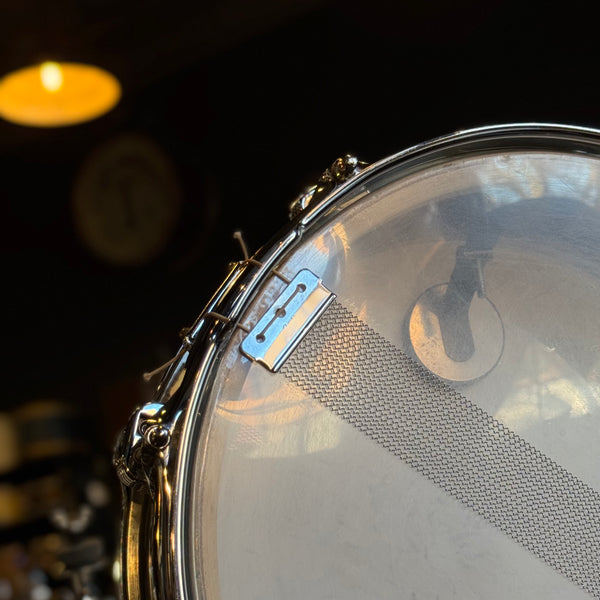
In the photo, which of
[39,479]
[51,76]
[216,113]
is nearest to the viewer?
[51,76]

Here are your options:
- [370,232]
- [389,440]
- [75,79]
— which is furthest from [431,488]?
[75,79]

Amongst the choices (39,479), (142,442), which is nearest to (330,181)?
(142,442)

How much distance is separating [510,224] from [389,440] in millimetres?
207

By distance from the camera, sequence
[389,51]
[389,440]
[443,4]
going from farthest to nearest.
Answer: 1. [389,51]
2. [443,4]
3. [389,440]

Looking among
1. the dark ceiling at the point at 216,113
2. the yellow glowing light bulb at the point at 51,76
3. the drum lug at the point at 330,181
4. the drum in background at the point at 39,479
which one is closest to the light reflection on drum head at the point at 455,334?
the drum lug at the point at 330,181

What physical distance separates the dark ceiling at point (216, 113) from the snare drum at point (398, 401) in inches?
49.3

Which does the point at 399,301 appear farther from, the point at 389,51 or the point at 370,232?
the point at 389,51

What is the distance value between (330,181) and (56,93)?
65.4 inches

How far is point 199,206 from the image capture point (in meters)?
2.73

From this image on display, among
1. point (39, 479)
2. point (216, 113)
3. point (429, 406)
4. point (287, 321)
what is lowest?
point (39, 479)

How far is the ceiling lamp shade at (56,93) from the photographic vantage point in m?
2.06

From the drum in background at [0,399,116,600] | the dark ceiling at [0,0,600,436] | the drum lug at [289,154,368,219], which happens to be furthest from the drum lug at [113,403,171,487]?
the drum in background at [0,399,116,600]

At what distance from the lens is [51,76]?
6.63ft

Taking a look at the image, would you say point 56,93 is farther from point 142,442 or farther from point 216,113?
point 142,442
